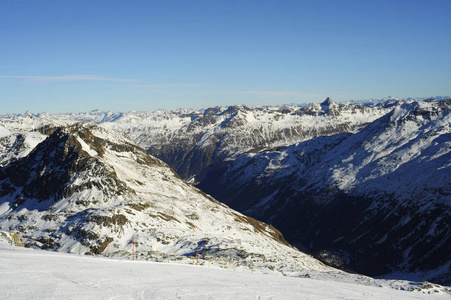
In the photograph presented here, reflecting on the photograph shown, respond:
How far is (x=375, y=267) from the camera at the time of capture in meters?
170

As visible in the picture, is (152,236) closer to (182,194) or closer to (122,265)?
(122,265)

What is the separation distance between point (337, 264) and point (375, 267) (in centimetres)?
1981

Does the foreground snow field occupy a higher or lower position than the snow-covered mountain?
higher

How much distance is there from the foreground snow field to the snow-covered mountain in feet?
124

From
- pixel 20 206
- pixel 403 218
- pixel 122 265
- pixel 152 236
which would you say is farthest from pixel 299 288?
pixel 403 218

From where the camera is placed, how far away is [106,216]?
336 ft

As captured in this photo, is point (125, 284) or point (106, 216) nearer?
point (125, 284)

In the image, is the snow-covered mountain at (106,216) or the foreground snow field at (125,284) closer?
the foreground snow field at (125,284)

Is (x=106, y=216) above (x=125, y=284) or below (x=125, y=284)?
below

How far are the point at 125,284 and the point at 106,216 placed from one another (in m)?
80.9

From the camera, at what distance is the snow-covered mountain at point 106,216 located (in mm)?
92438

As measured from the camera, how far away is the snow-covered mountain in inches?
3639

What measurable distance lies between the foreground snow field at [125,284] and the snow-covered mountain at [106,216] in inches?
1488

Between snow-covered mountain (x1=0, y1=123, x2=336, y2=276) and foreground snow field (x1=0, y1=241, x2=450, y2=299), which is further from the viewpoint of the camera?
snow-covered mountain (x1=0, y1=123, x2=336, y2=276)
